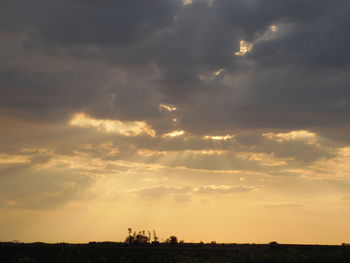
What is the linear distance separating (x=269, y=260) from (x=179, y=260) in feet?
76.0

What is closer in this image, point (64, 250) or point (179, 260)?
point (64, 250)

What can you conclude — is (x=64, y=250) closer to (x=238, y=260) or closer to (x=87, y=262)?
(x=87, y=262)

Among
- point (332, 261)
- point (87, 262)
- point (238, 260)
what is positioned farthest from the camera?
point (332, 261)

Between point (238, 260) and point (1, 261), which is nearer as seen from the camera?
point (238, 260)

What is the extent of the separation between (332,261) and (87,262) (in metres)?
51.2

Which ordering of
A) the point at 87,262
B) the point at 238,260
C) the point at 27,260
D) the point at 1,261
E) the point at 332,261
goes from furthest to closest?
the point at 1,261 → the point at 332,261 → the point at 238,260 → the point at 87,262 → the point at 27,260

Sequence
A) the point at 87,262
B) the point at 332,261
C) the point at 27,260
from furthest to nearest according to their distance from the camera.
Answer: the point at 332,261 → the point at 87,262 → the point at 27,260

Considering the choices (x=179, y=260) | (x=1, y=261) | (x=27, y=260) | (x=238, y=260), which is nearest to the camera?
(x=27, y=260)

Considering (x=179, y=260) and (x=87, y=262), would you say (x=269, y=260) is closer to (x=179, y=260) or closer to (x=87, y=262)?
(x=179, y=260)

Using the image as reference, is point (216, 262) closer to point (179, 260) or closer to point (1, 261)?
point (179, 260)

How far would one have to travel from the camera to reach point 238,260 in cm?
8262

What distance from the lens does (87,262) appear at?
60.4 metres

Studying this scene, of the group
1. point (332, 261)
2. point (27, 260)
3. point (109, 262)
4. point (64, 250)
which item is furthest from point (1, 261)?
point (332, 261)

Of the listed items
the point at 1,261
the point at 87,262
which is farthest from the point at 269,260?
the point at 1,261
